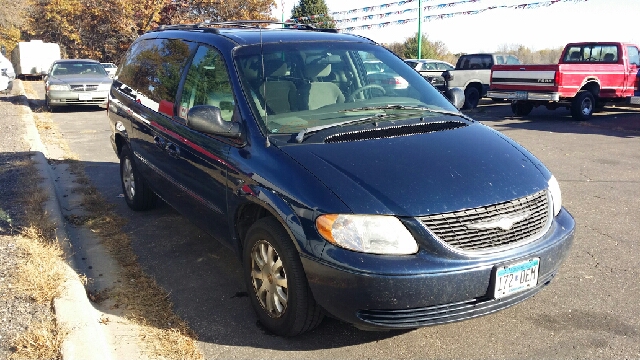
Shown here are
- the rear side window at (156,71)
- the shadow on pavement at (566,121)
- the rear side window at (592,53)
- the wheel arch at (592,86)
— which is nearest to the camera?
the rear side window at (156,71)

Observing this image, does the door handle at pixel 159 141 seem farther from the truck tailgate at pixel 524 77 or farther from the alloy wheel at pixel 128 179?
the truck tailgate at pixel 524 77

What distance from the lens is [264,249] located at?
3500 millimetres

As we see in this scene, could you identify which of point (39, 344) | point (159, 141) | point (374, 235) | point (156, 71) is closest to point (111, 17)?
point (156, 71)

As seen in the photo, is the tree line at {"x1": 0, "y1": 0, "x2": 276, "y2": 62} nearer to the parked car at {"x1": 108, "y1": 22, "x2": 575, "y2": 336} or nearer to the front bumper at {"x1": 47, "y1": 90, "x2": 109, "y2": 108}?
the front bumper at {"x1": 47, "y1": 90, "x2": 109, "y2": 108}

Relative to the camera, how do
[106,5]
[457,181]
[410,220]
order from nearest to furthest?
[410,220] → [457,181] → [106,5]

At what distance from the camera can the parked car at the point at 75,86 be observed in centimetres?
1644

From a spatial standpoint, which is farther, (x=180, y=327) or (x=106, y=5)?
(x=106, y=5)

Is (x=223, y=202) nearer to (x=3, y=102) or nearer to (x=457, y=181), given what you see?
(x=457, y=181)

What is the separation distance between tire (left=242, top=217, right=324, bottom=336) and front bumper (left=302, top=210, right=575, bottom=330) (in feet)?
0.40

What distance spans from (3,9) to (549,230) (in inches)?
2297

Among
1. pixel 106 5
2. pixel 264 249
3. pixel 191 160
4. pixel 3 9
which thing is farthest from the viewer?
pixel 3 9

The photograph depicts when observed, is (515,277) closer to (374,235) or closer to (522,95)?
(374,235)

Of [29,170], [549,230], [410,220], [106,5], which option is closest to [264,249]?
[410,220]

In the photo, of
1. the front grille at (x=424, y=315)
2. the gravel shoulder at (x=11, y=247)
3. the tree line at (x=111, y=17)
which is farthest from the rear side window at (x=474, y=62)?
the front grille at (x=424, y=315)
